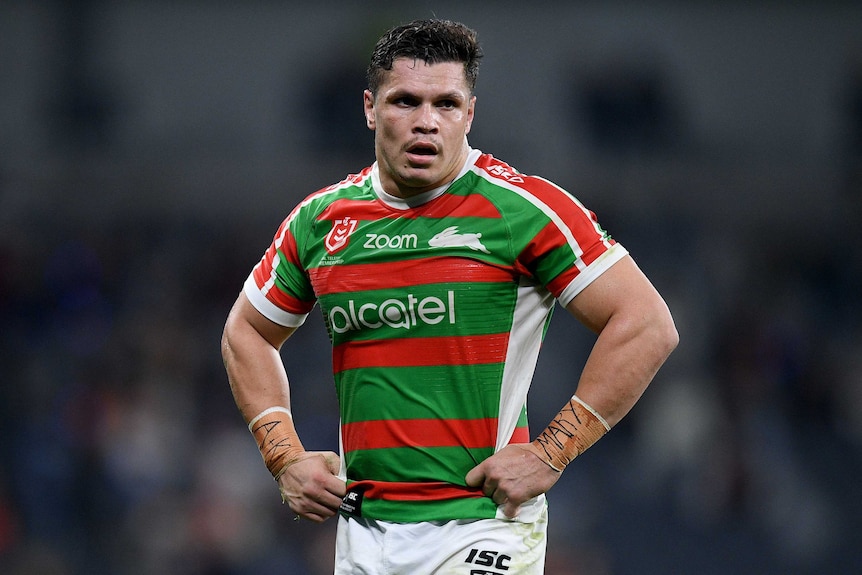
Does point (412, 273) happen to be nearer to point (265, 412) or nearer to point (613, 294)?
point (613, 294)

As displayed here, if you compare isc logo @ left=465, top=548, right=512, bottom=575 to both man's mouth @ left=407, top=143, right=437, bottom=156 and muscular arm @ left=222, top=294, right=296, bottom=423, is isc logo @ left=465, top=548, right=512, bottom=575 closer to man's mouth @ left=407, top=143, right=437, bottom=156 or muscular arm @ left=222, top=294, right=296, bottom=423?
muscular arm @ left=222, top=294, right=296, bottom=423

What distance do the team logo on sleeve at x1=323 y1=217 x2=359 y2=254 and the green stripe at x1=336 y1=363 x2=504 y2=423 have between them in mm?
393

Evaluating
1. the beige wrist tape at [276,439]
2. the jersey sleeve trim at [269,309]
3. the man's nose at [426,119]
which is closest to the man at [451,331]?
the man's nose at [426,119]

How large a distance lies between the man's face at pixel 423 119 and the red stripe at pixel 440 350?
0.45 meters

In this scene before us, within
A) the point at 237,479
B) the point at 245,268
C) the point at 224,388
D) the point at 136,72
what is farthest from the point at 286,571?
the point at 136,72

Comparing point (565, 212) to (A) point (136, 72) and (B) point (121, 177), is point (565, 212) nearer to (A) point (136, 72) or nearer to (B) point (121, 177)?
(B) point (121, 177)

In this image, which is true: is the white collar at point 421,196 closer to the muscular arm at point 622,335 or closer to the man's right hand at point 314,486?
the muscular arm at point 622,335

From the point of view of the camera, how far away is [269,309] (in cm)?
360

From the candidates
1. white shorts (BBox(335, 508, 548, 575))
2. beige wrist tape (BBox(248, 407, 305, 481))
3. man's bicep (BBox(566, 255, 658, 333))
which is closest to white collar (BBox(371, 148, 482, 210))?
man's bicep (BBox(566, 255, 658, 333))

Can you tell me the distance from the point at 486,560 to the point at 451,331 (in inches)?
24.9

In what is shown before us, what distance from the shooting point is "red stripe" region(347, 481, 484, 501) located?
3.15 m

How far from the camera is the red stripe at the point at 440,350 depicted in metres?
3.16

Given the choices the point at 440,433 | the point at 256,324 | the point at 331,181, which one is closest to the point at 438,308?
the point at 440,433

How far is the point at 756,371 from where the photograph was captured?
10156mm
